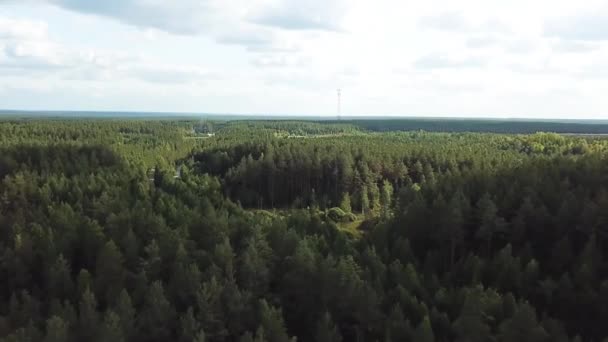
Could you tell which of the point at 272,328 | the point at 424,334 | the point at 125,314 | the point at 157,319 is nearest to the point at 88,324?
the point at 125,314

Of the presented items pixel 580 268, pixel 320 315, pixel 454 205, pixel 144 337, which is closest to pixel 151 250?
pixel 144 337

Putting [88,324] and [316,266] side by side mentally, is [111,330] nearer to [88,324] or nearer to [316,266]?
[88,324]

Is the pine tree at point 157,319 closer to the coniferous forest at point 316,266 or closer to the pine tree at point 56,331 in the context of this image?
the coniferous forest at point 316,266

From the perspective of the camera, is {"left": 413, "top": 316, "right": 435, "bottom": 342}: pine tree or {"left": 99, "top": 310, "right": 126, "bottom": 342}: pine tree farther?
{"left": 413, "top": 316, "right": 435, "bottom": 342}: pine tree

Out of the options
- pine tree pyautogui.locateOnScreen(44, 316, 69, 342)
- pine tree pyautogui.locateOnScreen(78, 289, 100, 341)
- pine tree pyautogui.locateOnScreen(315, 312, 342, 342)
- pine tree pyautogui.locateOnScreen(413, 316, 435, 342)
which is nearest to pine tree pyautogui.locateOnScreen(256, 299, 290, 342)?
pine tree pyautogui.locateOnScreen(315, 312, 342, 342)

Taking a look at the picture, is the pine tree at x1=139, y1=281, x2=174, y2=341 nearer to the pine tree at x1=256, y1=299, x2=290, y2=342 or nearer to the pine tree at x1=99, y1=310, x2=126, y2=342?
the pine tree at x1=99, y1=310, x2=126, y2=342

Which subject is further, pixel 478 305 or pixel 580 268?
pixel 580 268

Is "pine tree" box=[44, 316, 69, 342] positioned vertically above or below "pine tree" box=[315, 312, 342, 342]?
above

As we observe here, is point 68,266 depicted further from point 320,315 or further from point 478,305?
point 478,305

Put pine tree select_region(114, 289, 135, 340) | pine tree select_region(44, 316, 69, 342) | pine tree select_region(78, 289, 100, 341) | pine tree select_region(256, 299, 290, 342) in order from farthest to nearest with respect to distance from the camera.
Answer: pine tree select_region(114, 289, 135, 340), pine tree select_region(256, 299, 290, 342), pine tree select_region(78, 289, 100, 341), pine tree select_region(44, 316, 69, 342)

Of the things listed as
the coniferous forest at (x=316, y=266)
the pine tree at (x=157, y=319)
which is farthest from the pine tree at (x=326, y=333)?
the pine tree at (x=157, y=319)

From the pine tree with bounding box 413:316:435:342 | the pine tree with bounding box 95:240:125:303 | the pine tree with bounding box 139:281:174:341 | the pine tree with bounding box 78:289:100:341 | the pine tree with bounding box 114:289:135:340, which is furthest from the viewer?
the pine tree with bounding box 95:240:125:303
